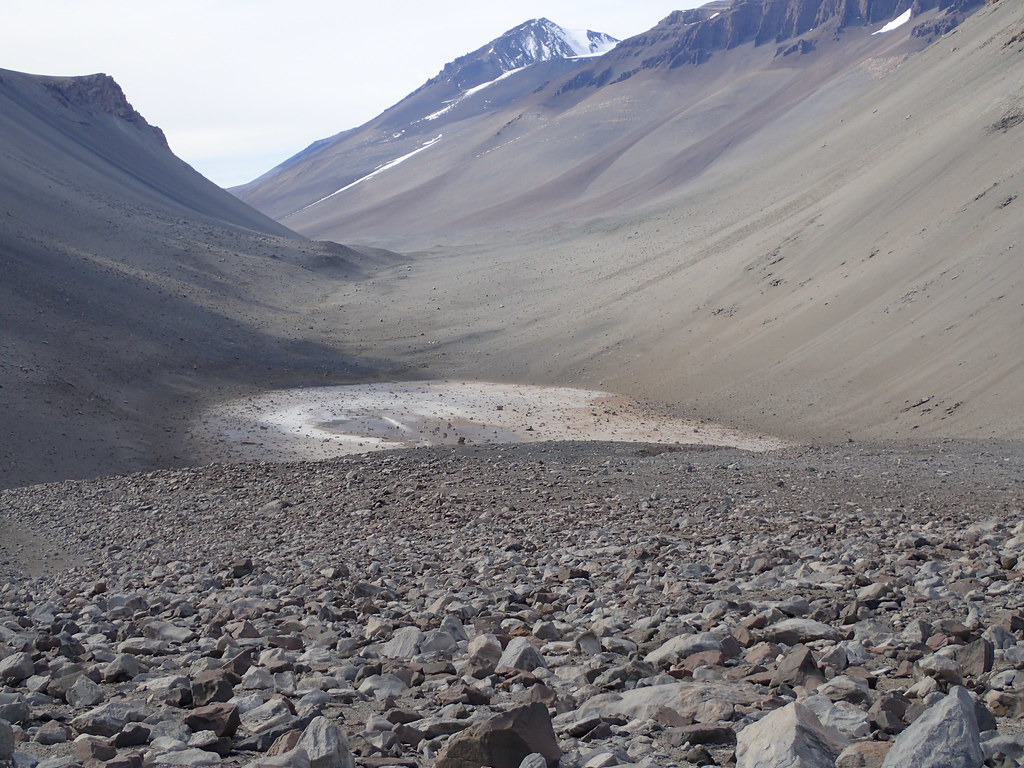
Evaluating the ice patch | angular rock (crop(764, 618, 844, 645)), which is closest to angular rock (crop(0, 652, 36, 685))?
angular rock (crop(764, 618, 844, 645))

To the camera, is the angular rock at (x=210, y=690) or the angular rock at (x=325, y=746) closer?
the angular rock at (x=325, y=746)

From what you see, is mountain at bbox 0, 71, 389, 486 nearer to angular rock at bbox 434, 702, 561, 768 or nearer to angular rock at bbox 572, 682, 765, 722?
angular rock at bbox 572, 682, 765, 722

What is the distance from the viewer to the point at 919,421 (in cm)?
2070

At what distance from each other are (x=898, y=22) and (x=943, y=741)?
14009 cm

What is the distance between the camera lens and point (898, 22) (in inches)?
5027

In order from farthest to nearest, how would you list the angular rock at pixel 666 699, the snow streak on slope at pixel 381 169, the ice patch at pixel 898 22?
1. the snow streak on slope at pixel 381 169
2. the ice patch at pixel 898 22
3. the angular rock at pixel 666 699

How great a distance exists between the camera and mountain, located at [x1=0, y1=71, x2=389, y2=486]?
22.2 metres

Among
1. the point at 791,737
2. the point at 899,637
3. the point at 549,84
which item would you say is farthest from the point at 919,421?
the point at 549,84

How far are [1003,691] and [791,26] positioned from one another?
6051 inches

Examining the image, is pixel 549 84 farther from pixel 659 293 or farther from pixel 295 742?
pixel 295 742

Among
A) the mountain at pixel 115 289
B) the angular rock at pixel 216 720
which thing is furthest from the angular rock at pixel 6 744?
the mountain at pixel 115 289

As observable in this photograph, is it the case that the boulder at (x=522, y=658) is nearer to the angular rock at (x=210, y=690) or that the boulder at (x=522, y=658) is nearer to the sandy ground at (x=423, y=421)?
the angular rock at (x=210, y=690)

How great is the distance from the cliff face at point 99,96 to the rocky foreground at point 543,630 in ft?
210

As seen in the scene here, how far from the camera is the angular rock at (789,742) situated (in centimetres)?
327
